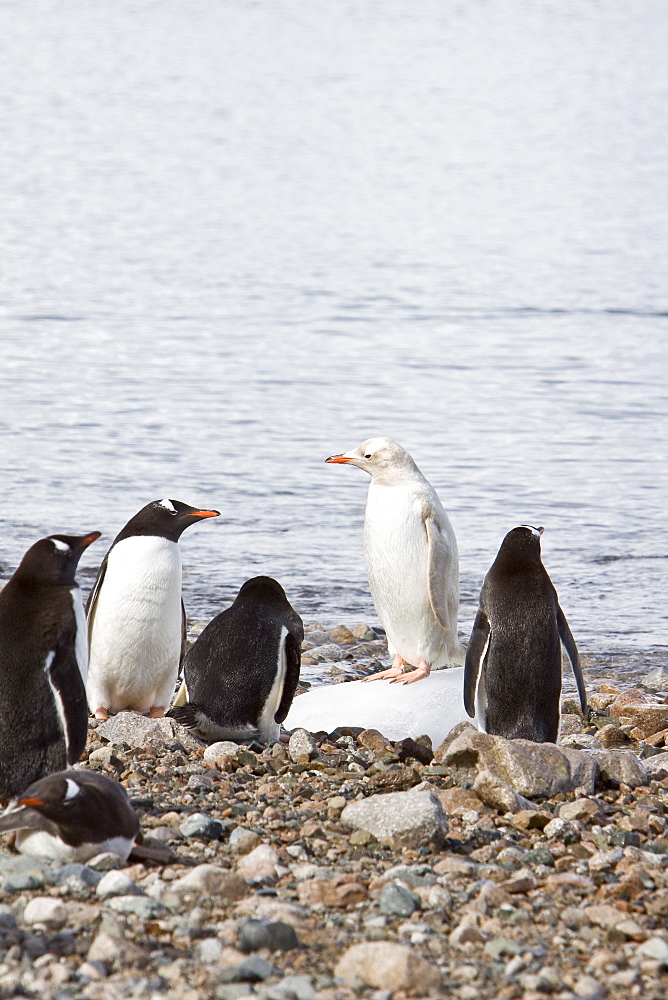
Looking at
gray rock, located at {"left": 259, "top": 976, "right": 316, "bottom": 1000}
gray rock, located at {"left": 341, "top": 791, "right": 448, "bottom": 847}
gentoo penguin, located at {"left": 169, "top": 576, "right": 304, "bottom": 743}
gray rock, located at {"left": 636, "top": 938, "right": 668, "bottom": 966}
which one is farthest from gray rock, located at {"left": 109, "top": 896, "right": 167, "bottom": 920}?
gentoo penguin, located at {"left": 169, "top": 576, "right": 304, "bottom": 743}

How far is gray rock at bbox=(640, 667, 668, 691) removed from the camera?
7301 millimetres

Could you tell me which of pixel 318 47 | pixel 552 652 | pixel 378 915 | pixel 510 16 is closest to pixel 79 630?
pixel 378 915

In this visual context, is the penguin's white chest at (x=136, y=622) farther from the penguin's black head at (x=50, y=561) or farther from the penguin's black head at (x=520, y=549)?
the penguin's black head at (x=520, y=549)

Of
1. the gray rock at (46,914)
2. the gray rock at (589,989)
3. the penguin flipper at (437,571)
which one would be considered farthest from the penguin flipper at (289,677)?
the gray rock at (589,989)

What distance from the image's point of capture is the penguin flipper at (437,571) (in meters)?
6.75

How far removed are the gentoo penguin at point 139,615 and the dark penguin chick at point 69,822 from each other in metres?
1.95

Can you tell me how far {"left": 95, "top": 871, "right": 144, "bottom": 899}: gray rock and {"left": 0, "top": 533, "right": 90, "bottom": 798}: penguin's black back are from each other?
0.88 meters

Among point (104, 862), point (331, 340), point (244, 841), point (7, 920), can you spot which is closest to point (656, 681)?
point (244, 841)

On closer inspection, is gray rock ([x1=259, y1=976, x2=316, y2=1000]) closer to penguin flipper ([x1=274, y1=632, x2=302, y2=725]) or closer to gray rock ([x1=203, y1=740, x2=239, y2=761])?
gray rock ([x1=203, y1=740, x2=239, y2=761])

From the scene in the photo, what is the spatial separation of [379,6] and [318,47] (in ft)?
24.8

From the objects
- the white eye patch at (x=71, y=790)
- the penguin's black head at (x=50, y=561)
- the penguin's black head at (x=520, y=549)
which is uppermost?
the penguin's black head at (x=50, y=561)

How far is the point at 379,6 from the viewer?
10594 cm

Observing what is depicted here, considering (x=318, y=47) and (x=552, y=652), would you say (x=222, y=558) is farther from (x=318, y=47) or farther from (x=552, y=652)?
(x=318, y=47)

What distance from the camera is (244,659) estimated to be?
5.75m
